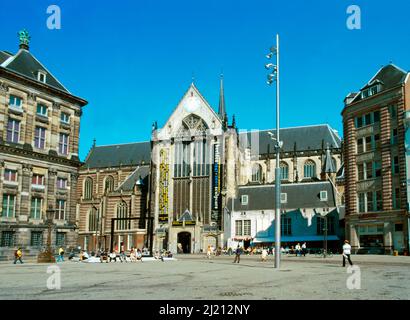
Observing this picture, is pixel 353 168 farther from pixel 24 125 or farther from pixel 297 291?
pixel 297 291

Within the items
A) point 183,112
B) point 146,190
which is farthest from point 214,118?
point 146,190

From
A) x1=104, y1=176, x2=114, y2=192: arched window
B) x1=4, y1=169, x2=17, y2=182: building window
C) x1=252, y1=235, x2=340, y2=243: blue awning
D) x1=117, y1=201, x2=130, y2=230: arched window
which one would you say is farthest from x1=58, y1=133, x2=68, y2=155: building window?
x1=104, y1=176, x2=114, y2=192: arched window

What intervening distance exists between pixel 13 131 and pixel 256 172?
52.3 meters

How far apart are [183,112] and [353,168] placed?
35654mm

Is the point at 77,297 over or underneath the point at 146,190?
underneath

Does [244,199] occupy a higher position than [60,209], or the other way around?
[244,199]

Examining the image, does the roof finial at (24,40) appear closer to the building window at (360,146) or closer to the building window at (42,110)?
the building window at (42,110)

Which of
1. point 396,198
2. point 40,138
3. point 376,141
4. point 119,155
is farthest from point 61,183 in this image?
point 119,155

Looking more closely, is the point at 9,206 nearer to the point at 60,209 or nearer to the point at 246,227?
the point at 60,209

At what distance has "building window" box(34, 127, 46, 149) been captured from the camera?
42250 millimetres

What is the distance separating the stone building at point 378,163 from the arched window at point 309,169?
1208 inches

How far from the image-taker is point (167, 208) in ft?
244

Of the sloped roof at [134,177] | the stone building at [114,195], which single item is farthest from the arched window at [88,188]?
the sloped roof at [134,177]

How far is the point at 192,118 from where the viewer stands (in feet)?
253
